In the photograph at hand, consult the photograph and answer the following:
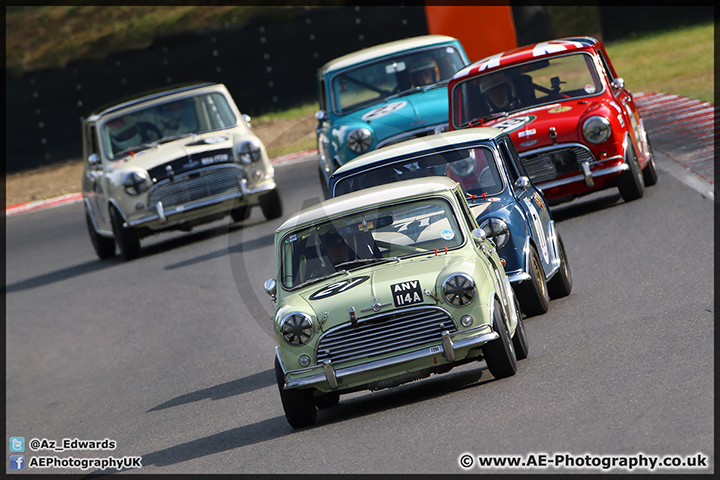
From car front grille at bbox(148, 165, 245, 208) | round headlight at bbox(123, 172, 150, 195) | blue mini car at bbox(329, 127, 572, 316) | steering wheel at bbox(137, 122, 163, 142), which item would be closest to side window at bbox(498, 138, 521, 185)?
blue mini car at bbox(329, 127, 572, 316)

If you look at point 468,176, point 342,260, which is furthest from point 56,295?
point 342,260

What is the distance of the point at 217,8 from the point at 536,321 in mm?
28721

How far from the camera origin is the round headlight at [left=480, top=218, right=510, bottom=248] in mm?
8719

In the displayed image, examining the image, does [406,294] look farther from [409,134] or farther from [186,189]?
[186,189]

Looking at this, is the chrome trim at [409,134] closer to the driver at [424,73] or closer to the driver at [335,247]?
the driver at [424,73]

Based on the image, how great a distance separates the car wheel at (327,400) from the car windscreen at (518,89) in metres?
5.75

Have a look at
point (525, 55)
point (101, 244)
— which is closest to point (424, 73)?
point (525, 55)

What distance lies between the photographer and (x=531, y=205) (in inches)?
388

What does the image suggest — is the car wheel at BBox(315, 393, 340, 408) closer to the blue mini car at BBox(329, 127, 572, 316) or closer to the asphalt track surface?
the asphalt track surface

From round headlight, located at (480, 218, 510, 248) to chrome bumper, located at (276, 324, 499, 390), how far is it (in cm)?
156

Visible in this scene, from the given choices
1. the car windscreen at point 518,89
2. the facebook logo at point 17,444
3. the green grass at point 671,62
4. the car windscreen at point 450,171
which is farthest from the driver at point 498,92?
the green grass at point 671,62

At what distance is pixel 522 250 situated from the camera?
29.9 ft

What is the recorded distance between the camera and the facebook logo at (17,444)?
9.45 metres

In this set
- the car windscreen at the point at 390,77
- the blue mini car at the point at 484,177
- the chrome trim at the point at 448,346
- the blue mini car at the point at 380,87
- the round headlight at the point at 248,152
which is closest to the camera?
the chrome trim at the point at 448,346
